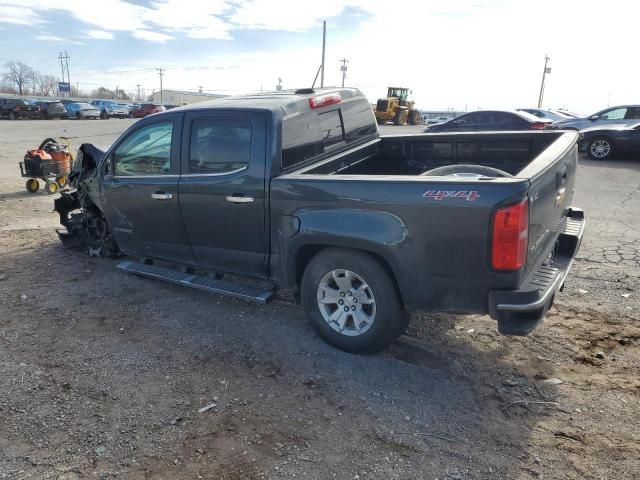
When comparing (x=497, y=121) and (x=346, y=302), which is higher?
(x=497, y=121)

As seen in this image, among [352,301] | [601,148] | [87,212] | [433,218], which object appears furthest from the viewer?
[601,148]

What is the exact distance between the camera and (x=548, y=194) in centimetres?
331

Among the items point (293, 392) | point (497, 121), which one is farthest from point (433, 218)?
point (497, 121)

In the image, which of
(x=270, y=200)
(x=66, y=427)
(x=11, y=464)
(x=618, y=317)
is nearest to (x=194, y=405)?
(x=66, y=427)

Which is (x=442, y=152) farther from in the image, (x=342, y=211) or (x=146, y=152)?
(x=146, y=152)

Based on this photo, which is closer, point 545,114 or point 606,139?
point 606,139

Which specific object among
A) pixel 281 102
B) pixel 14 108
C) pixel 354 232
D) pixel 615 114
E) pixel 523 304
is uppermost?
pixel 14 108

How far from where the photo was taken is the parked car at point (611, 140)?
1430 centimetres

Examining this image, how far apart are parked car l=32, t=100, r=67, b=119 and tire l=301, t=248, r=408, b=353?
143 feet

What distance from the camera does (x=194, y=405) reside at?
323 cm

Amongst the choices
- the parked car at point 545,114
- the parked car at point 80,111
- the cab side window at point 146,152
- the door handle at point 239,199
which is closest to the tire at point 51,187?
the cab side window at point 146,152

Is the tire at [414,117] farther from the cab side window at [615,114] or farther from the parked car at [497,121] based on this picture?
the cab side window at [615,114]

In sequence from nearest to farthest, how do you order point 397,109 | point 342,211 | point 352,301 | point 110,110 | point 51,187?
point 342,211, point 352,301, point 51,187, point 397,109, point 110,110

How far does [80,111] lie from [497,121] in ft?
125
